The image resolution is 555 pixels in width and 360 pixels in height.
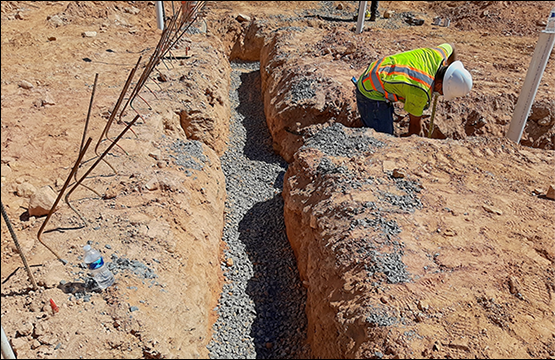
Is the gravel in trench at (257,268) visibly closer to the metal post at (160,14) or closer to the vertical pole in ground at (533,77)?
the vertical pole in ground at (533,77)

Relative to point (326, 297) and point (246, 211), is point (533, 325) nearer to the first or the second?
point (326, 297)

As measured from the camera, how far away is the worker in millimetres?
5203

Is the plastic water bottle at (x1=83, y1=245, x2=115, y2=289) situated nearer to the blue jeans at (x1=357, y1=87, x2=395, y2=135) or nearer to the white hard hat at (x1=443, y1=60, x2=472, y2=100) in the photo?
the blue jeans at (x1=357, y1=87, x2=395, y2=135)

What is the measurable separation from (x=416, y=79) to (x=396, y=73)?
11.7 inches

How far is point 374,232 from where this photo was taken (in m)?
4.05

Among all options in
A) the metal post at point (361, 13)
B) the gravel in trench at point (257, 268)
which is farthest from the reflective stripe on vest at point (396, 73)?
the metal post at point (361, 13)

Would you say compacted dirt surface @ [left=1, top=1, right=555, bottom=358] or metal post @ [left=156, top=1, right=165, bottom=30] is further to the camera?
metal post @ [left=156, top=1, right=165, bottom=30]

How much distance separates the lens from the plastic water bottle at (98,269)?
11.1 ft

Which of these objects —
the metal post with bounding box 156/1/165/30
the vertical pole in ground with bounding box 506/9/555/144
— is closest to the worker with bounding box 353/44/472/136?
the vertical pole in ground with bounding box 506/9/555/144

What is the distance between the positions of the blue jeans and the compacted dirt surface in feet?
1.63

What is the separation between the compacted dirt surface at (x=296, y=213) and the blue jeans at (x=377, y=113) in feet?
1.63

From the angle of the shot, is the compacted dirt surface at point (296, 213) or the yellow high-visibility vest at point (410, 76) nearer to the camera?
the compacted dirt surface at point (296, 213)

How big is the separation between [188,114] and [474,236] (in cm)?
502

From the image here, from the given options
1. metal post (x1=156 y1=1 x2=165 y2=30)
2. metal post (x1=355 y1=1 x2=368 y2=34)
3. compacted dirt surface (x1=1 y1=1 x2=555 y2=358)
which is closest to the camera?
compacted dirt surface (x1=1 y1=1 x2=555 y2=358)
